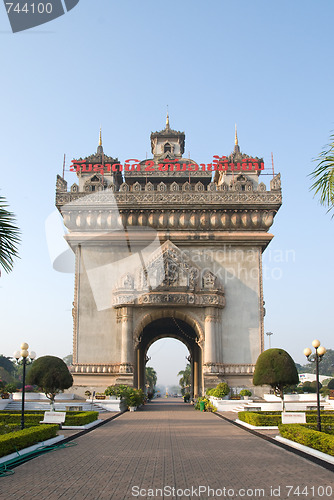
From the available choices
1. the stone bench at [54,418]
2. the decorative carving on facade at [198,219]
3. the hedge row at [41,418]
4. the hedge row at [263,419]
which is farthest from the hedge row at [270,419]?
the decorative carving on facade at [198,219]

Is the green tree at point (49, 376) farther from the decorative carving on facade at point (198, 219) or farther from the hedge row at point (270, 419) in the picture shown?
the decorative carving on facade at point (198, 219)

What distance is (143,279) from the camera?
3547cm

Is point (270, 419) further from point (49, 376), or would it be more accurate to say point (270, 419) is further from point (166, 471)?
point (49, 376)

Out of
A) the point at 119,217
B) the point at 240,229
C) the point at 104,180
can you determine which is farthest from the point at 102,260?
the point at 240,229

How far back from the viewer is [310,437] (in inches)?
547

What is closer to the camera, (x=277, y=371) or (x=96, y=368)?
(x=277, y=371)

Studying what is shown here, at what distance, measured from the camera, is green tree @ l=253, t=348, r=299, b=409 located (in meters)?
24.7

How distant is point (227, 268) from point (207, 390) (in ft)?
28.4

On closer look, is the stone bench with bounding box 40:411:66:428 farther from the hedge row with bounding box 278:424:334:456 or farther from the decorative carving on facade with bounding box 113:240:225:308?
the decorative carving on facade with bounding box 113:240:225:308

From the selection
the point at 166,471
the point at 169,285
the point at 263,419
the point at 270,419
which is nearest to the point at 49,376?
the point at 263,419

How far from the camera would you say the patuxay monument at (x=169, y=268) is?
3503cm

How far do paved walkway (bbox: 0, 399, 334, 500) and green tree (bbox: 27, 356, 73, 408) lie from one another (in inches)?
337

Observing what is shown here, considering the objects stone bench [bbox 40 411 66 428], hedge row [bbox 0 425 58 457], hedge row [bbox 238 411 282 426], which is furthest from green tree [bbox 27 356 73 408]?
hedge row [bbox 238 411 282 426]

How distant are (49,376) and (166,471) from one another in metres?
15.4
